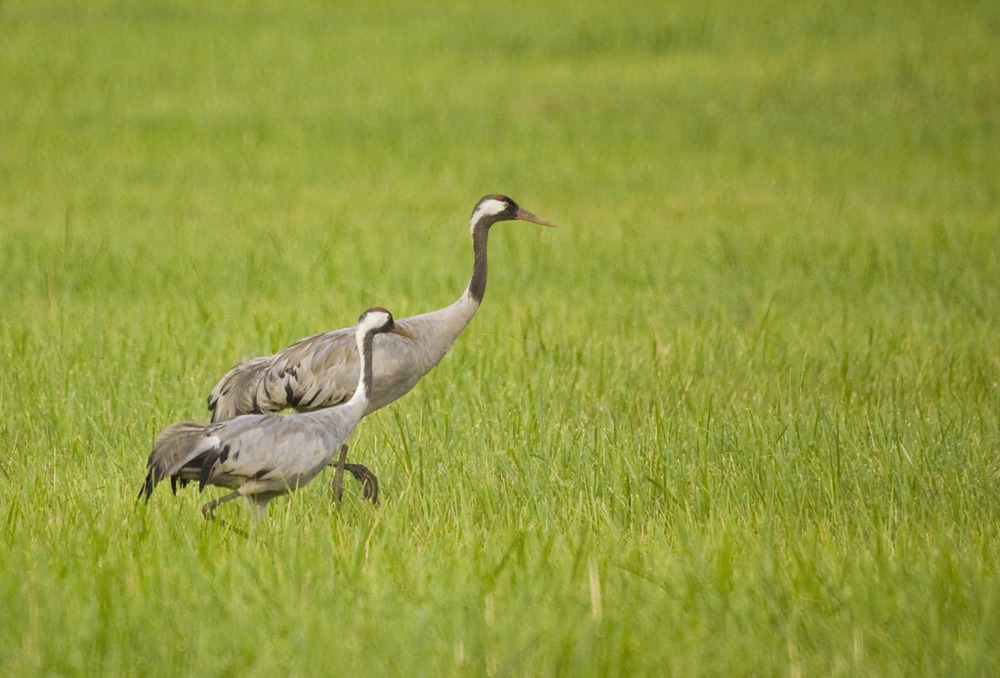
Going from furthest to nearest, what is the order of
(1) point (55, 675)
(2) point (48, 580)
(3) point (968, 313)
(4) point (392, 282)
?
(4) point (392, 282) < (3) point (968, 313) < (2) point (48, 580) < (1) point (55, 675)

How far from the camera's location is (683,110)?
19.3m

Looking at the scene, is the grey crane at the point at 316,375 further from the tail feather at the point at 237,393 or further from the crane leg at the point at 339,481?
the crane leg at the point at 339,481

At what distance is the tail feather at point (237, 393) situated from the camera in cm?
645

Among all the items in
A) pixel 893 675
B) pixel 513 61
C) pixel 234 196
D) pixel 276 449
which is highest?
pixel 513 61

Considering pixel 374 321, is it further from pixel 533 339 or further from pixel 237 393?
pixel 533 339

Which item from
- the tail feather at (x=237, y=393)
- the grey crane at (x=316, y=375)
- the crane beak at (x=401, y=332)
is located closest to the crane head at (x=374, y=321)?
the crane beak at (x=401, y=332)

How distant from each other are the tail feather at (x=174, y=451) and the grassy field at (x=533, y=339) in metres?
0.17

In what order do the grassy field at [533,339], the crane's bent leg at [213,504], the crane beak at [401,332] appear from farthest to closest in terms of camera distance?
the crane beak at [401,332], the crane's bent leg at [213,504], the grassy field at [533,339]

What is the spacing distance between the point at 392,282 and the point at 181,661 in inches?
263

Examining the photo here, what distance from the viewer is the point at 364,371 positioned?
5.89m

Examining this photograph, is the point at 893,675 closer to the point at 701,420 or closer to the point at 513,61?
the point at 701,420

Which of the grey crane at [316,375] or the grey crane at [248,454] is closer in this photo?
the grey crane at [248,454]

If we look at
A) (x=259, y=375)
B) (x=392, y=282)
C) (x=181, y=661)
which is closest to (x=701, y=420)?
(x=259, y=375)

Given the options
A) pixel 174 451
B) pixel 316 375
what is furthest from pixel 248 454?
pixel 316 375
